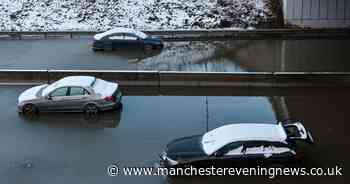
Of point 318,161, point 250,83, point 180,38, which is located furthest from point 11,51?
point 318,161

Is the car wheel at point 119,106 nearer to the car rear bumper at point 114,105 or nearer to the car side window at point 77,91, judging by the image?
the car rear bumper at point 114,105

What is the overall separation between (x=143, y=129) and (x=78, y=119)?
8.98ft

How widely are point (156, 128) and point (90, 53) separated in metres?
13.0

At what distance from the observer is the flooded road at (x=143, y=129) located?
16.4m

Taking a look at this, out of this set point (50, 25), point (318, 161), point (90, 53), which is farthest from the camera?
point (50, 25)

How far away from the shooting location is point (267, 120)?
20.3 metres

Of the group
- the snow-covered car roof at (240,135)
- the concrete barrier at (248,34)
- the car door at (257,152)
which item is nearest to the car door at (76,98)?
the snow-covered car roof at (240,135)

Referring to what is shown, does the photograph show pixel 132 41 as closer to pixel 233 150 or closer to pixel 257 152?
pixel 233 150

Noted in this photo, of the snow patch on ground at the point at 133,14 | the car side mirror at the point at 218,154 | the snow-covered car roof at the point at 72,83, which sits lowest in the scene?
the car side mirror at the point at 218,154

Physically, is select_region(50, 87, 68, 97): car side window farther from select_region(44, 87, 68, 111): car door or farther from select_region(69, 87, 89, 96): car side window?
select_region(69, 87, 89, 96): car side window

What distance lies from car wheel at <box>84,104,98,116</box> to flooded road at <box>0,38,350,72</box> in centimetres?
708

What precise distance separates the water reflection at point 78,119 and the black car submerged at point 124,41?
10827 millimetres

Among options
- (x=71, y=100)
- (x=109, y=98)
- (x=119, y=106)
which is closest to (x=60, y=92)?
(x=71, y=100)

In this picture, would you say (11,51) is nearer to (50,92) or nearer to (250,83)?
(50,92)
